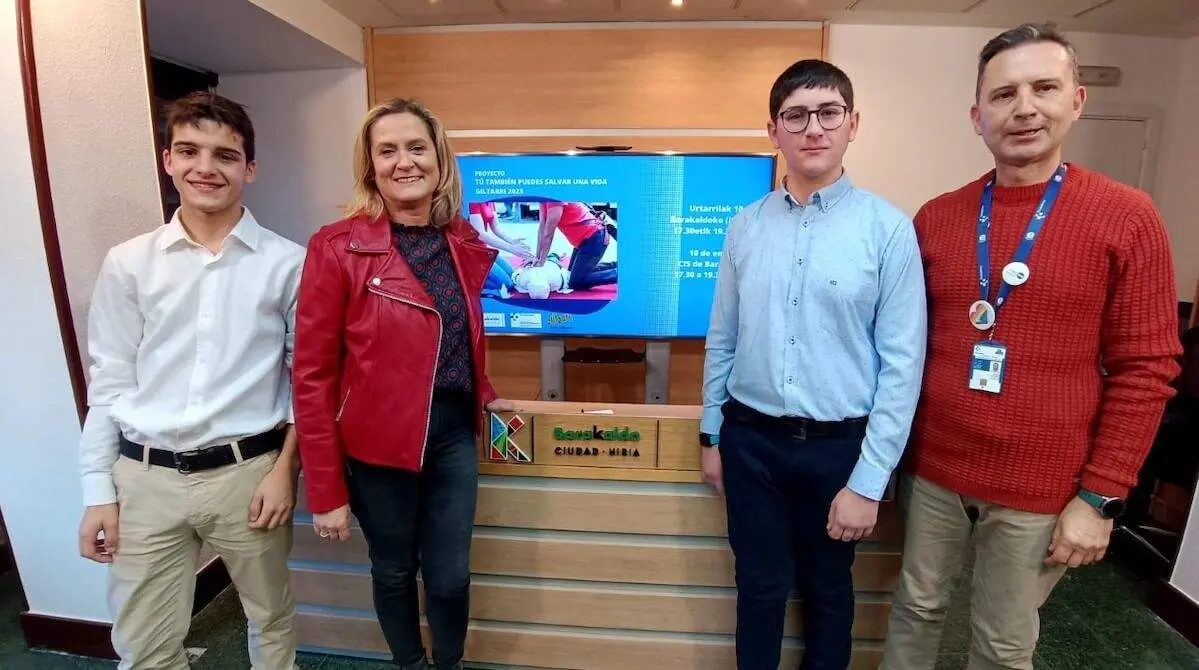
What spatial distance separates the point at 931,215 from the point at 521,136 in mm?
2352

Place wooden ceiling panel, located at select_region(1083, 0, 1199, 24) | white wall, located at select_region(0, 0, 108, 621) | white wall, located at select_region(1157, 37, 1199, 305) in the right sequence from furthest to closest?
white wall, located at select_region(1157, 37, 1199, 305), wooden ceiling panel, located at select_region(1083, 0, 1199, 24), white wall, located at select_region(0, 0, 108, 621)

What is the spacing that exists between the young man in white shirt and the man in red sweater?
1.57 m

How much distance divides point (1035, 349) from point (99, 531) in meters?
2.11

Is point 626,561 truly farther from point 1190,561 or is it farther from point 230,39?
point 230,39

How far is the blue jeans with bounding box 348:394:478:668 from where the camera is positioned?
4.44ft

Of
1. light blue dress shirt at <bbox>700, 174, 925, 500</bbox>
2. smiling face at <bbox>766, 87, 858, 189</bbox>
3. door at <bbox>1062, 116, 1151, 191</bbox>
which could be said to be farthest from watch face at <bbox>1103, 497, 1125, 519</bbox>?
door at <bbox>1062, 116, 1151, 191</bbox>

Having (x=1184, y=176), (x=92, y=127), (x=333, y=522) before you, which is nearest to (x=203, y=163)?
(x=92, y=127)

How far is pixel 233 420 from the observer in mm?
1323

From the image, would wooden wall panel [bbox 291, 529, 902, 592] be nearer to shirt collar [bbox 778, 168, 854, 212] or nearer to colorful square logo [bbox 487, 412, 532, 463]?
colorful square logo [bbox 487, 412, 532, 463]

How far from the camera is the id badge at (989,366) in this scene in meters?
1.25

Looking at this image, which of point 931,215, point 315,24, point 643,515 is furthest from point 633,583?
point 315,24

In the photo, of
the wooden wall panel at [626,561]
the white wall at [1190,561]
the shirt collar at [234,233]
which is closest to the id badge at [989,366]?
the wooden wall panel at [626,561]

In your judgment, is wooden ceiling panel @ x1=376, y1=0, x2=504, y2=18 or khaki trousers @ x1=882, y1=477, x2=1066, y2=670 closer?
khaki trousers @ x1=882, y1=477, x2=1066, y2=670

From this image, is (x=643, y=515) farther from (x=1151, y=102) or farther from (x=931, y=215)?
(x=1151, y=102)
